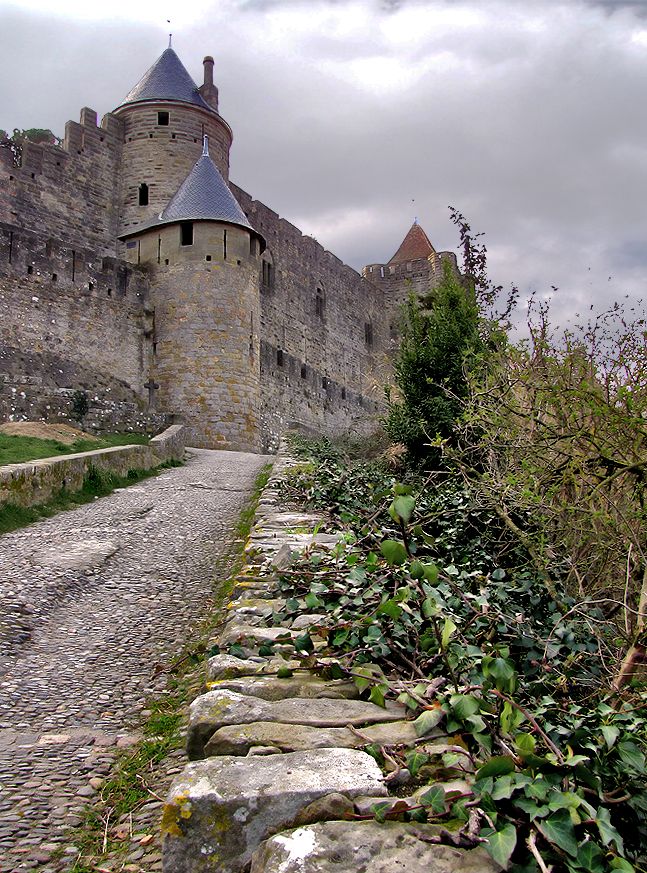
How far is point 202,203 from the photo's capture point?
20.7 meters

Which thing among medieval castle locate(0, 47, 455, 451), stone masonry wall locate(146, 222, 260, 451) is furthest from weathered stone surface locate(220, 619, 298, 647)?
stone masonry wall locate(146, 222, 260, 451)

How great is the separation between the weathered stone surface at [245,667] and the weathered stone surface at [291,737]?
0.46 meters

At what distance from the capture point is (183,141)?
23.3 m

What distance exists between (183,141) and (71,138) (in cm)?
339

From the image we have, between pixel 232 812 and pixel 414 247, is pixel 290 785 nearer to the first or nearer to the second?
pixel 232 812

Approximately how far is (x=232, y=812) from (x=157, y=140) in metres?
24.2

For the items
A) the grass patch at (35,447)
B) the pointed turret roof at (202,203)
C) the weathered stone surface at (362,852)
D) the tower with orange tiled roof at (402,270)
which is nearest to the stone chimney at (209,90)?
the pointed turret roof at (202,203)

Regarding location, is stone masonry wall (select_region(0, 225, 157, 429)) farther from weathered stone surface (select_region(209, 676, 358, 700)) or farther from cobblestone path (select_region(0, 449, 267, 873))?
weathered stone surface (select_region(209, 676, 358, 700))

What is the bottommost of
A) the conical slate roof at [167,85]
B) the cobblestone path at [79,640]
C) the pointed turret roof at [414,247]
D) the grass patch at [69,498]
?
the cobblestone path at [79,640]

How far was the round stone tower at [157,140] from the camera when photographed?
2284 cm

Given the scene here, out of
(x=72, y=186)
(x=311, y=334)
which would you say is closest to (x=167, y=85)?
(x=72, y=186)

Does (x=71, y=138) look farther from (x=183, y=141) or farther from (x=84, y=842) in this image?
(x=84, y=842)

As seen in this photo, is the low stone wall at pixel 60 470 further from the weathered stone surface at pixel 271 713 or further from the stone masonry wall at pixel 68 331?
the weathered stone surface at pixel 271 713

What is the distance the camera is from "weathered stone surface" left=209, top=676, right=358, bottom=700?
245 cm
